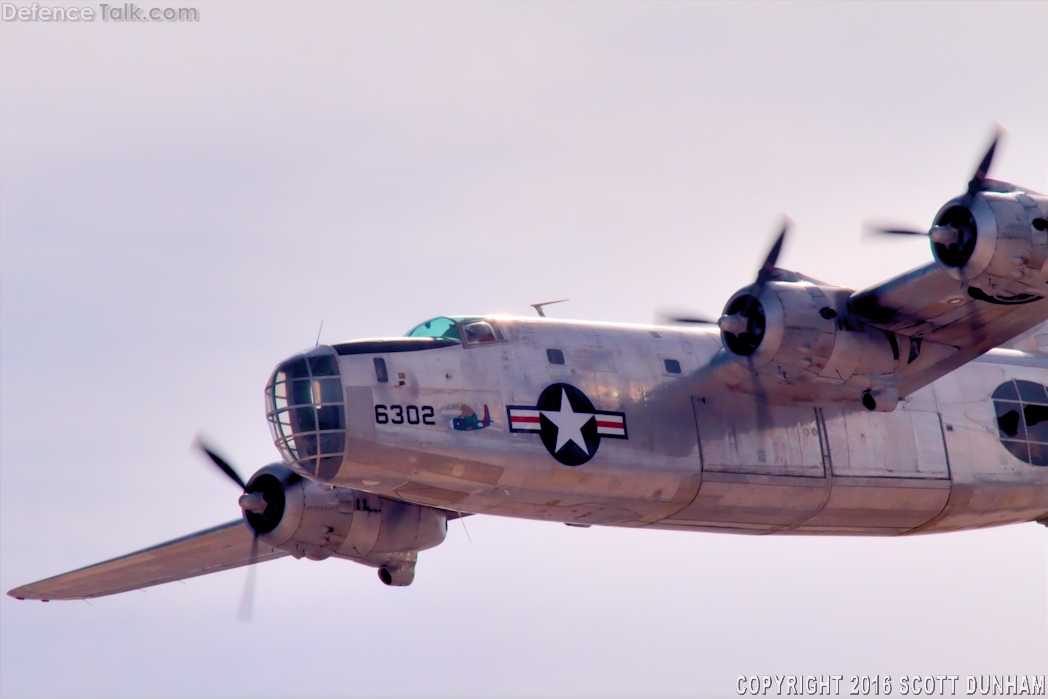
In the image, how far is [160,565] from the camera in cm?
2741

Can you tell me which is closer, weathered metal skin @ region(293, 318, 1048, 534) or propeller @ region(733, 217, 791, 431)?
weathered metal skin @ region(293, 318, 1048, 534)

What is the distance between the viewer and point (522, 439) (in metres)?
21.0

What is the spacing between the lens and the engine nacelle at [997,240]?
19984 millimetres

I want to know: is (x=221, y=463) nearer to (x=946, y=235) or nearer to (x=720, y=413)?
(x=720, y=413)

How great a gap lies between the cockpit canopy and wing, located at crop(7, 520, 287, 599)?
6.35 metres

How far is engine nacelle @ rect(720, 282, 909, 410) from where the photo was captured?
21.4m

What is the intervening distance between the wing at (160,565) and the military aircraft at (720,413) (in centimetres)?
196

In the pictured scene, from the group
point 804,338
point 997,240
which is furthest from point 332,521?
point 997,240

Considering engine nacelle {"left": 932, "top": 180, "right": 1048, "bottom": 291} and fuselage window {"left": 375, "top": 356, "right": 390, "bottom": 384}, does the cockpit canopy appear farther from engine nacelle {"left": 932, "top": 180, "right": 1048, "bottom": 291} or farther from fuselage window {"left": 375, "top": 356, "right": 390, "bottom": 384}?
engine nacelle {"left": 932, "top": 180, "right": 1048, "bottom": 291}

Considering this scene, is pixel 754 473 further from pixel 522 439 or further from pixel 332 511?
pixel 332 511

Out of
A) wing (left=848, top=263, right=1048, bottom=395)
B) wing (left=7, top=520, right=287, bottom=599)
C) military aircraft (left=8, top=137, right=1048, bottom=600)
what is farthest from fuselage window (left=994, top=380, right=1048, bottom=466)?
wing (left=7, top=520, right=287, bottom=599)

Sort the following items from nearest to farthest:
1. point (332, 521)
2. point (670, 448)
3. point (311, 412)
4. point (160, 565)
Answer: point (311, 412), point (670, 448), point (332, 521), point (160, 565)

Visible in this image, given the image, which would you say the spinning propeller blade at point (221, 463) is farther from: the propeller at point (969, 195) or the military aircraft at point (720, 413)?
the propeller at point (969, 195)

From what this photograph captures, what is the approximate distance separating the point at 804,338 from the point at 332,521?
7.86m
